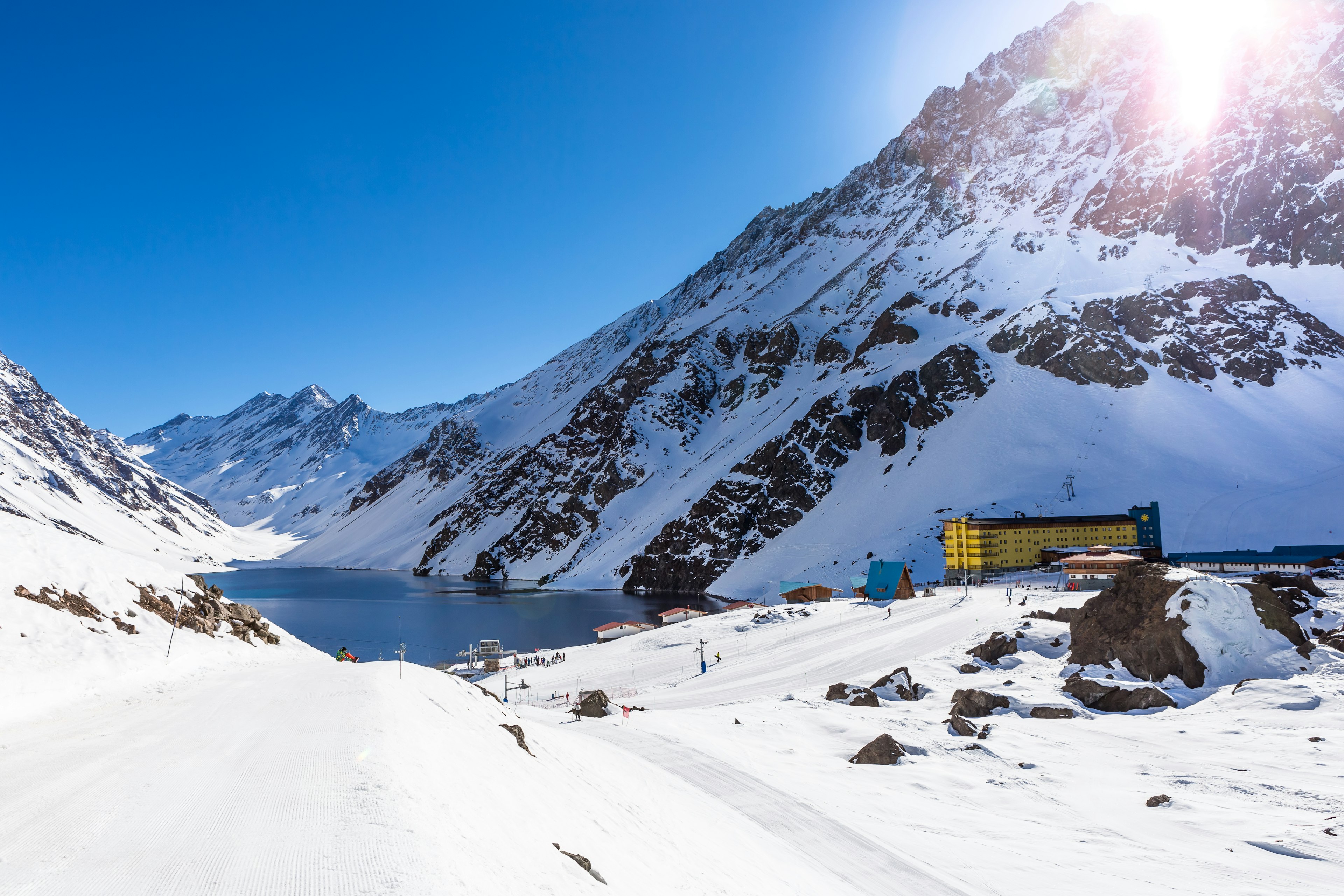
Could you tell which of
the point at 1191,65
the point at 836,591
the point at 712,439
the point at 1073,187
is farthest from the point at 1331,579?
the point at 1191,65

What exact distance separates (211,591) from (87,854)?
25142 mm

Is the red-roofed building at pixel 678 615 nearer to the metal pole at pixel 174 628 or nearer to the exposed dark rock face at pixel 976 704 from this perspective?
the exposed dark rock face at pixel 976 704

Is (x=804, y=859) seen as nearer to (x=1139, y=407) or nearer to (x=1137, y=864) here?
(x=1137, y=864)

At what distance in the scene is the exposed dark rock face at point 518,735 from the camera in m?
16.1

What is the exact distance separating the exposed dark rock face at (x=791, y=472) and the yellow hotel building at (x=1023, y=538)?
3149 centimetres

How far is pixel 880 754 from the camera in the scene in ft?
77.4

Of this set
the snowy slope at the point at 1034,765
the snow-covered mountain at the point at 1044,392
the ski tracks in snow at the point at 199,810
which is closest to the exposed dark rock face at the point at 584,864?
the ski tracks in snow at the point at 199,810

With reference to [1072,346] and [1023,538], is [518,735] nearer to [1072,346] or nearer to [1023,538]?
[1023,538]

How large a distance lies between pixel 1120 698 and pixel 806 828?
20523mm

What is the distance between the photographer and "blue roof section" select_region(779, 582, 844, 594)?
82.1 m

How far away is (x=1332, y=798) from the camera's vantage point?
59.0ft

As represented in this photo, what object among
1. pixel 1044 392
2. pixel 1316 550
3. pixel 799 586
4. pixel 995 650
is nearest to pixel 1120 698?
pixel 995 650

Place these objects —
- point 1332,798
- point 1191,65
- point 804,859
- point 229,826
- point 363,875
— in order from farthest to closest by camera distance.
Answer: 1. point 1191,65
2. point 1332,798
3. point 804,859
4. point 229,826
5. point 363,875

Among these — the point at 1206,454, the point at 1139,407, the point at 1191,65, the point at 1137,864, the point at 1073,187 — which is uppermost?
the point at 1191,65
